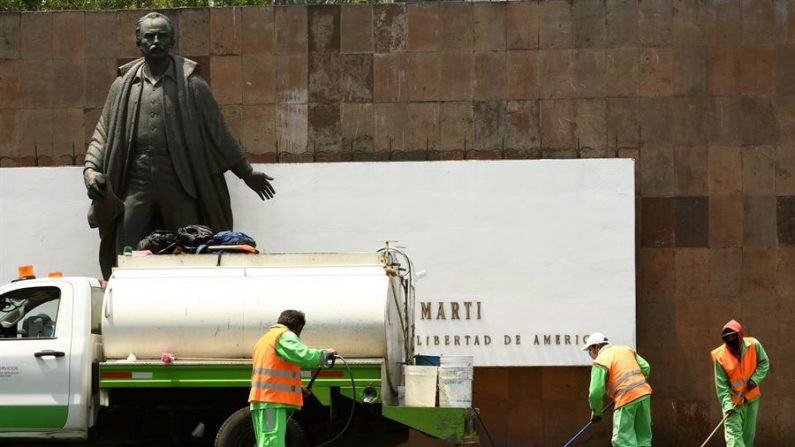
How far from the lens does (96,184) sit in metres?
16.1

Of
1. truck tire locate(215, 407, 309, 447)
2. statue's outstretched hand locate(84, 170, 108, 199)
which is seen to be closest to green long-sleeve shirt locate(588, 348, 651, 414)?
truck tire locate(215, 407, 309, 447)

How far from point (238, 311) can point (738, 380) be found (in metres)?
4.99

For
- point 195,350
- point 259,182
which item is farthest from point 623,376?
point 259,182

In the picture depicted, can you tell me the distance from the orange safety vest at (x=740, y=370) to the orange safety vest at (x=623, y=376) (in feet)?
4.70

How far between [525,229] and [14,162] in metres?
6.54

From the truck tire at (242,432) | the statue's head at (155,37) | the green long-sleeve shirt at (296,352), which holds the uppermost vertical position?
the statue's head at (155,37)

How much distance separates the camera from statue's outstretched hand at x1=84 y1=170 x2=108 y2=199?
1606cm

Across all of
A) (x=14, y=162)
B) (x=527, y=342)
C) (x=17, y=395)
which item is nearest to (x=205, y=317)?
(x=17, y=395)

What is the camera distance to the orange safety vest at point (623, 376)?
1270 cm

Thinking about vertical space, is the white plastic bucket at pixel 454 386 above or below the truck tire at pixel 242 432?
above

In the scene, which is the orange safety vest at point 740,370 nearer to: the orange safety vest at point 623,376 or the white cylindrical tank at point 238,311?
the orange safety vest at point 623,376

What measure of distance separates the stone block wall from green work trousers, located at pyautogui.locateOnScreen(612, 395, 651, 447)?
4.81 m

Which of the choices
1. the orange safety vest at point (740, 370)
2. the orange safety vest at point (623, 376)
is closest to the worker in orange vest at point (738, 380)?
the orange safety vest at point (740, 370)

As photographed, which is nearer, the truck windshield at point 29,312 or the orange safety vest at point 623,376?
the truck windshield at point 29,312
